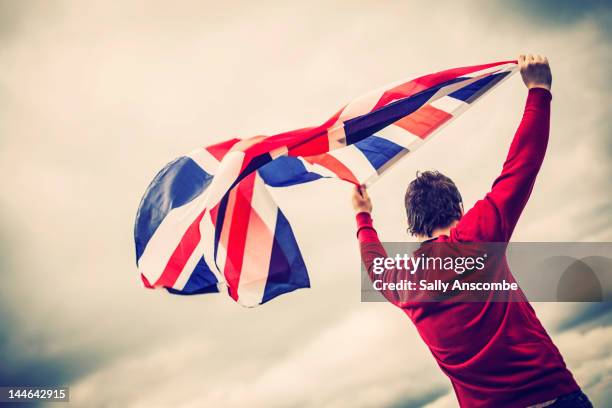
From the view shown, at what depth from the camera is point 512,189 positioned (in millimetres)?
2938

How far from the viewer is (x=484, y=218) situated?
9.71 feet

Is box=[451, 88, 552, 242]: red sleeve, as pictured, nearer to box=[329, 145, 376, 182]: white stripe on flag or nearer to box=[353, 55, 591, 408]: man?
box=[353, 55, 591, 408]: man

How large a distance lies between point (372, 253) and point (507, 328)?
1155 mm

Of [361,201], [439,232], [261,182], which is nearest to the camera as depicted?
[439,232]

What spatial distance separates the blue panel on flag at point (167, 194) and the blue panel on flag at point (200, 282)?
58cm

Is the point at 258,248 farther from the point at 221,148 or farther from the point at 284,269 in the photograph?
the point at 221,148

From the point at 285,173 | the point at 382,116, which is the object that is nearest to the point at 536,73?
the point at 382,116

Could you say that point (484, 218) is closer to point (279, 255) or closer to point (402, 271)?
point (402, 271)

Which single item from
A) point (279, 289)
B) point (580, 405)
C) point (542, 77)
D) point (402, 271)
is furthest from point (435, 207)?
point (279, 289)

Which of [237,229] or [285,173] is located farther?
[285,173]

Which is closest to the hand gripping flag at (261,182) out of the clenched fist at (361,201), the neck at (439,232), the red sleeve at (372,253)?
the clenched fist at (361,201)

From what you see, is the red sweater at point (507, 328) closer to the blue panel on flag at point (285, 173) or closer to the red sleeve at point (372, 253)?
the red sleeve at point (372, 253)

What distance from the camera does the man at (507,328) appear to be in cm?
288

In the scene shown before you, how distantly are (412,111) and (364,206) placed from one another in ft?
4.18
